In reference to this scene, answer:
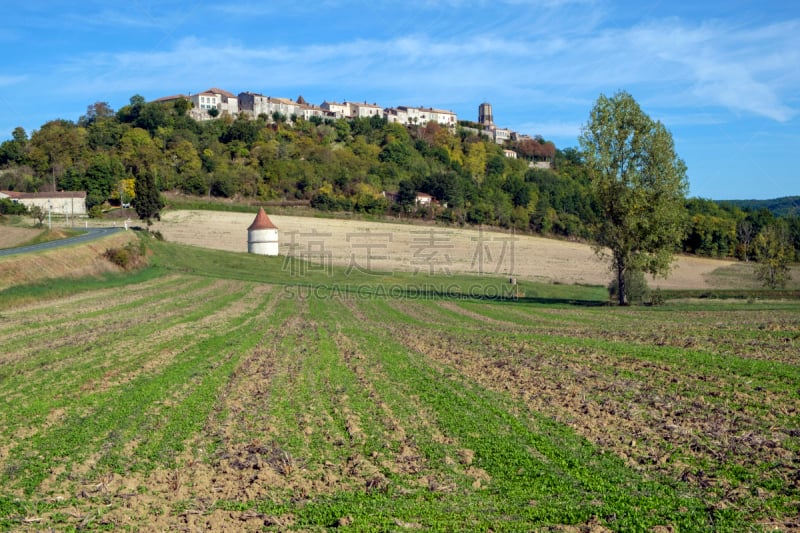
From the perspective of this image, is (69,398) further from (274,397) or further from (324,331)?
(324,331)

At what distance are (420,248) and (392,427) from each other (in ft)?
242

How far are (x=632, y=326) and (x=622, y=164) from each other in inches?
651

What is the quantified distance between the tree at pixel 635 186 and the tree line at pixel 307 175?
42.6 metres

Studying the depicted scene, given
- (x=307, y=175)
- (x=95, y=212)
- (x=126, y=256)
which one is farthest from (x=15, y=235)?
(x=307, y=175)

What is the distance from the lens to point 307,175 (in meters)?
127

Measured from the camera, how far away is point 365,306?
37000mm

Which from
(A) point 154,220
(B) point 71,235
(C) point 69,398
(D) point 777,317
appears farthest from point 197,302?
(A) point 154,220

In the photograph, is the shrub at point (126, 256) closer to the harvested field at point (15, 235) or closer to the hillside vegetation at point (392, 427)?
the harvested field at point (15, 235)

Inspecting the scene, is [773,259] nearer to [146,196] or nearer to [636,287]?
[636,287]

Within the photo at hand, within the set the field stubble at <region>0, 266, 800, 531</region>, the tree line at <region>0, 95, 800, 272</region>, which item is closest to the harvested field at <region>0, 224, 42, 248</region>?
the tree line at <region>0, 95, 800, 272</region>

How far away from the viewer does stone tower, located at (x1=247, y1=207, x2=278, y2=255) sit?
240 feet

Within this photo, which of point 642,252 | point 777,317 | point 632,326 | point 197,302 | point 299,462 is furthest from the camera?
point 642,252

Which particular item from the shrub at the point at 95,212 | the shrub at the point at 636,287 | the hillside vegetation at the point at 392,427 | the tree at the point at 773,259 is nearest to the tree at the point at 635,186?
the shrub at the point at 636,287

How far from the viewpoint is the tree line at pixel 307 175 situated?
4294 inches
